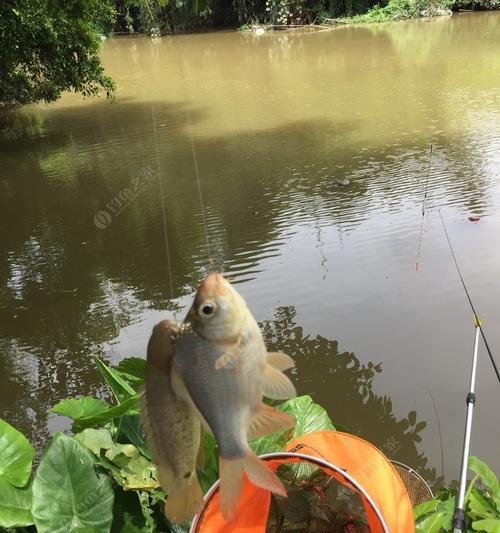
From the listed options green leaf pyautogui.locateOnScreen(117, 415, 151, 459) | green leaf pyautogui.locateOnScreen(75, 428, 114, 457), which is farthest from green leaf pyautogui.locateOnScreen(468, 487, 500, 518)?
green leaf pyautogui.locateOnScreen(75, 428, 114, 457)

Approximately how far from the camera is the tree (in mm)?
9469

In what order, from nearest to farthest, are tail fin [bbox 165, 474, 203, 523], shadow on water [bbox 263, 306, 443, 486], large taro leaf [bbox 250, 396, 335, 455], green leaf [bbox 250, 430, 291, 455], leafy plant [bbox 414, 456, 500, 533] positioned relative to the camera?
tail fin [bbox 165, 474, 203, 523]
leafy plant [bbox 414, 456, 500, 533]
green leaf [bbox 250, 430, 291, 455]
large taro leaf [bbox 250, 396, 335, 455]
shadow on water [bbox 263, 306, 443, 486]

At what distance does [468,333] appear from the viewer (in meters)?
4.59

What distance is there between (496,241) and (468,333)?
72.5 inches

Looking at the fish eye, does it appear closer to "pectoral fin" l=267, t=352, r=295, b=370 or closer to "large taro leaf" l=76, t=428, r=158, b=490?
"pectoral fin" l=267, t=352, r=295, b=370

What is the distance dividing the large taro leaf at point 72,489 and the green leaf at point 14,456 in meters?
0.21

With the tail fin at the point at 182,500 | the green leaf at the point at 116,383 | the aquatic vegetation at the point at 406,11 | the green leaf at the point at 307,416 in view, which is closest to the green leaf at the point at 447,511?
the green leaf at the point at 307,416

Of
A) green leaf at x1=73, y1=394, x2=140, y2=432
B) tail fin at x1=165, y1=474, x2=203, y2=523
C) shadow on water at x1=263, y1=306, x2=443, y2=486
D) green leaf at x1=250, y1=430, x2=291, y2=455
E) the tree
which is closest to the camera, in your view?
tail fin at x1=165, y1=474, x2=203, y2=523

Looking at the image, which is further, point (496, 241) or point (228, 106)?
point (228, 106)

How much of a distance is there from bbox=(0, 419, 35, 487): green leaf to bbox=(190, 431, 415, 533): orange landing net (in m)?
0.84

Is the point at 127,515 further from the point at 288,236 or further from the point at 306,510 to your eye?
the point at 288,236

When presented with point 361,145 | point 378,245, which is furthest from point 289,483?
point 361,145

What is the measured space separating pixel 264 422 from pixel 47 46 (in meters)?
11.0

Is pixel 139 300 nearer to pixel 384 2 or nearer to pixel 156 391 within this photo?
Answer: pixel 156 391
